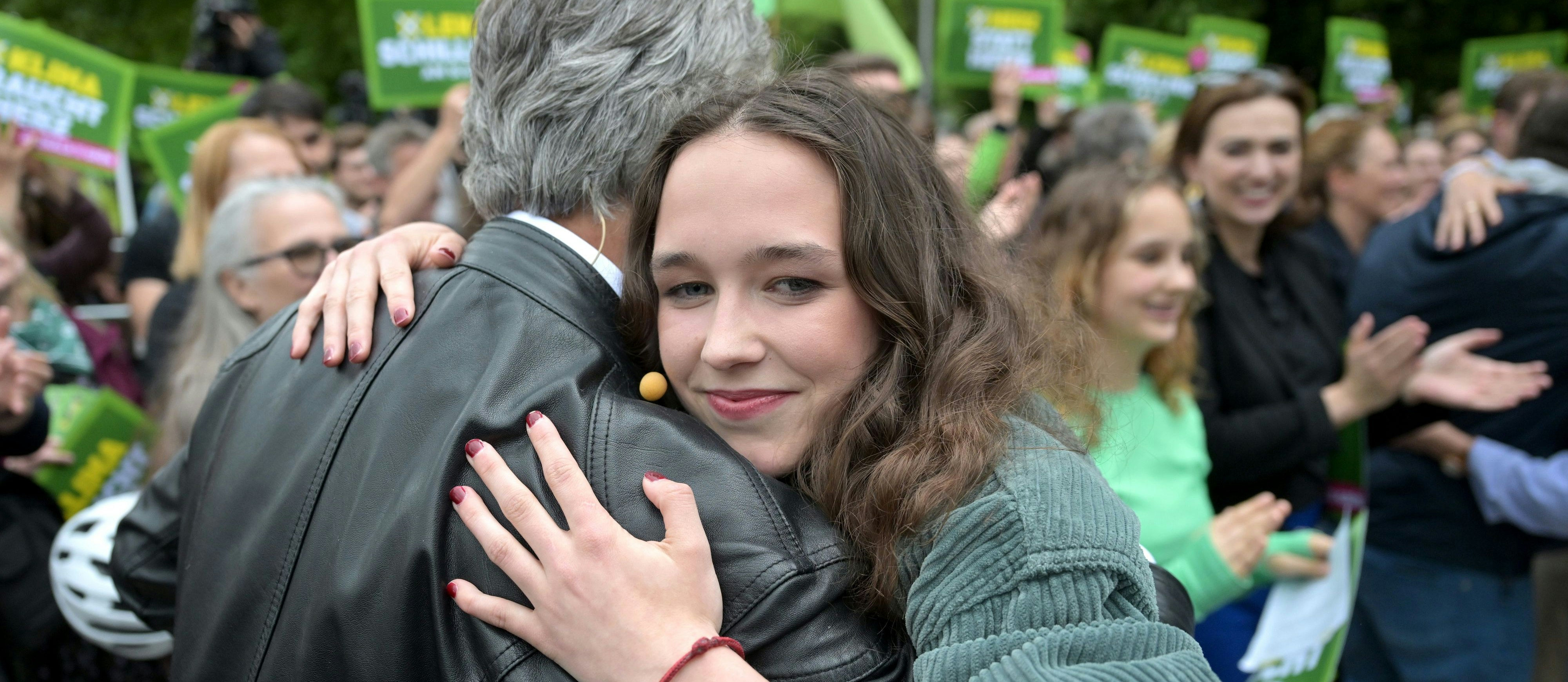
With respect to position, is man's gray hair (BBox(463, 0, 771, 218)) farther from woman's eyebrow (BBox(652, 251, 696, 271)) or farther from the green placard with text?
the green placard with text

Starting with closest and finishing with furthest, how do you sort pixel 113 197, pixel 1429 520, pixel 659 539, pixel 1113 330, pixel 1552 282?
pixel 659 539 → pixel 1113 330 → pixel 1552 282 → pixel 1429 520 → pixel 113 197

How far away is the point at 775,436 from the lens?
64.8 inches

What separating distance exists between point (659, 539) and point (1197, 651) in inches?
26.5

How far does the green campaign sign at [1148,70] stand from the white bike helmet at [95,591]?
22.8 ft

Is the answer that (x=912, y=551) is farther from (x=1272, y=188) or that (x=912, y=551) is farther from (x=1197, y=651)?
(x=1272, y=188)

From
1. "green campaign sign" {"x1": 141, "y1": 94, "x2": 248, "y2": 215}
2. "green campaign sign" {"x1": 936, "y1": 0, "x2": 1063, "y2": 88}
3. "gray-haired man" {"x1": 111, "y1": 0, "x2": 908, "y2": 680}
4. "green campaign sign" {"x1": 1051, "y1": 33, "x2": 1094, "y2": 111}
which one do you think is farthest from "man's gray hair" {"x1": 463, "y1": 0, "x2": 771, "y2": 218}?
"green campaign sign" {"x1": 1051, "y1": 33, "x2": 1094, "y2": 111}

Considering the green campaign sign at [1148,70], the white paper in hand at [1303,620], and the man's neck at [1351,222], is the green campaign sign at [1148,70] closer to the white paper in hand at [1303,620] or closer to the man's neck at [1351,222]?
the man's neck at [1351,222]

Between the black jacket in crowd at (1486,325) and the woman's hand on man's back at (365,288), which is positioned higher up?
the woman's hand on man's back at (365,288)

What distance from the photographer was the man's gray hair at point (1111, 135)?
18.8 ft

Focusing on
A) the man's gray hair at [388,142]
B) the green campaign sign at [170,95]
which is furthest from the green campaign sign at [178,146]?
the man's gray hair at [388,142]

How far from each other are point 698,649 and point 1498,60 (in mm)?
11278

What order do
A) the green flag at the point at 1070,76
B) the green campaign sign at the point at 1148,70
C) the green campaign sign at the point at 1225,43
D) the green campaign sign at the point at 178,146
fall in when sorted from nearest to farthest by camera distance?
the green campaign sign at the point at 178,146
the green campaign sign at the point at 1148,70
the green campaign sign at the point at 1225,43
the green flag at the point at 1070,76

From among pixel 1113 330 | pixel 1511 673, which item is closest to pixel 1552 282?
pixel 1511 673

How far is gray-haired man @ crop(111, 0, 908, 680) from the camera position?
141 cm
